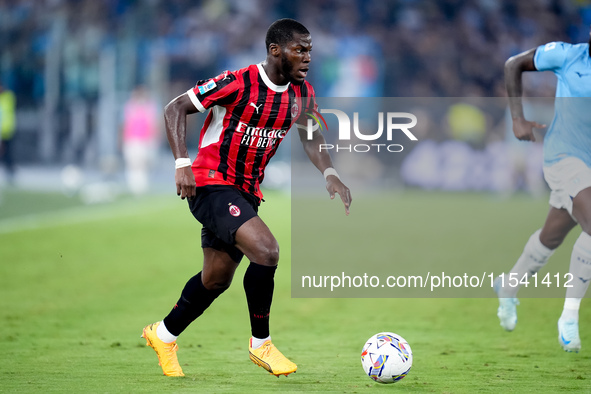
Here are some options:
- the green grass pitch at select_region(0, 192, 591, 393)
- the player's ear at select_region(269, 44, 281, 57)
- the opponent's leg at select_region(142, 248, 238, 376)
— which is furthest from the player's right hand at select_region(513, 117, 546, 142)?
the opponent's leg at select_region(142, 248, 238, 376)

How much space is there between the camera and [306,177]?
19016 millimetres

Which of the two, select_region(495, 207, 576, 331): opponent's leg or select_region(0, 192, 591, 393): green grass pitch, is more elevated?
select_region(495, 207, 576, 331): opponent's leg

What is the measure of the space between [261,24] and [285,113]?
19.6 m

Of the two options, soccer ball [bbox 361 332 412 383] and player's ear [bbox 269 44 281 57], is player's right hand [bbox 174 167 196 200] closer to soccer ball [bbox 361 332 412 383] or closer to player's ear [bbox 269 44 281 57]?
player's ear [bbox 269 44 281 57]

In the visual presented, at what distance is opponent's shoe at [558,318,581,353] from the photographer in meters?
5.41

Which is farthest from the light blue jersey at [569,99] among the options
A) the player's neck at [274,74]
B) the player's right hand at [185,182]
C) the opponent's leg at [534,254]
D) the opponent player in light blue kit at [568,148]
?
the player's right hand at [185,182]

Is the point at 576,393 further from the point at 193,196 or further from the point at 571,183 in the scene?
the point at 193,196

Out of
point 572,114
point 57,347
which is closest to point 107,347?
point 57,347

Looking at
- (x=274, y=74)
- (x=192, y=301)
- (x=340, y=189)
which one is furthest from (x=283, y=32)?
(x=192, y=301)

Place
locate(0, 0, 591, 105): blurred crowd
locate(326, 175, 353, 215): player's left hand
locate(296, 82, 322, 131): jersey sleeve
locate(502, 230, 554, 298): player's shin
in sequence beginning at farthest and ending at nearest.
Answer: locate(0, 0, 591, 105): blurred crowd
locate(502, 230, 554, 298): player's shin
locate(296, 82, 322, 131): jersey sleeve
locate(326, 175, 353, 215): player's left hand

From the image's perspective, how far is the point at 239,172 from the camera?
5008 millimetres

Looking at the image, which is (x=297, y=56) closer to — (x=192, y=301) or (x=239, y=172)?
(x=239, y=172)

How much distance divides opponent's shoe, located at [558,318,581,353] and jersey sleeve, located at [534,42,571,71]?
172 cm

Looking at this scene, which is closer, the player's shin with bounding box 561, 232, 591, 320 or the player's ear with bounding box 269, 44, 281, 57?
the player's ear with bounding box 269, 44, 281, 57
